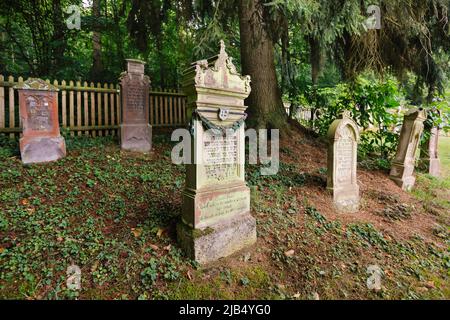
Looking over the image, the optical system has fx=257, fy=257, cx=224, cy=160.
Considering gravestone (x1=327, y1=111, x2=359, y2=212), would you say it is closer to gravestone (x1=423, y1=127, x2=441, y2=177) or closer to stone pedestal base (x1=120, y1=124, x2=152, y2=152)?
gravestone (x1=423, y1=127, x2=441, y2=177)

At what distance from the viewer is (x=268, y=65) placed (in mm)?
6621

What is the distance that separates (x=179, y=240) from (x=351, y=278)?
6.66ft

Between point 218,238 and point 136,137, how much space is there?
4301 mm

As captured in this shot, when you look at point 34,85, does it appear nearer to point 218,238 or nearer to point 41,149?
point 41,149

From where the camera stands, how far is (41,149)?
16.7ft

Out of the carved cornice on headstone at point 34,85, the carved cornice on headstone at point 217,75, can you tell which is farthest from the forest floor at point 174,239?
the carved cornice on headstone at point 217,75

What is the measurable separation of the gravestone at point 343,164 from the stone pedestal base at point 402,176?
1.83 meters

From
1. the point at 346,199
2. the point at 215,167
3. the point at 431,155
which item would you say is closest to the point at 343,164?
the point at 346,199

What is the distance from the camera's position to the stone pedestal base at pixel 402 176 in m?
5.88

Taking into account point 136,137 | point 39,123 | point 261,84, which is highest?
point 261,84

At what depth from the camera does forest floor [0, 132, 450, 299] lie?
101 inches

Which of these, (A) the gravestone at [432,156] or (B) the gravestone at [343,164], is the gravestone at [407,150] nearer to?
(A) the gravestone at [432,156]

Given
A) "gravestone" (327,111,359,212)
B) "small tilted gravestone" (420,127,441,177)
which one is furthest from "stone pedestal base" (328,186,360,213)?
"small tilted gravestone" (420,127,441,177)

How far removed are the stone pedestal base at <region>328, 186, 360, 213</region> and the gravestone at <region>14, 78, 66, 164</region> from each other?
5.45 m
